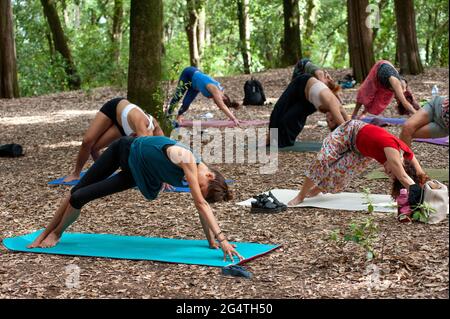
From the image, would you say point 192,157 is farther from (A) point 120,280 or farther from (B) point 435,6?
(B) point 435,6

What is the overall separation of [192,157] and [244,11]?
65.0 feet

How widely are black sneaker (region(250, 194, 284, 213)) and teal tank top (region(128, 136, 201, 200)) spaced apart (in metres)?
1.43

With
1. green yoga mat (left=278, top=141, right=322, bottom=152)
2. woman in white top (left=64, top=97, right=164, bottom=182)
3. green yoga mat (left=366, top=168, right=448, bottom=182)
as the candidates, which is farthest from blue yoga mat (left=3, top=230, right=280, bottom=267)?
green yoga mat (left=278, top=141, right=322, bottom=152)

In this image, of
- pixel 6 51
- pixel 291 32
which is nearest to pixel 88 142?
pixel 6 51

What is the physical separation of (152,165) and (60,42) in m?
15.6

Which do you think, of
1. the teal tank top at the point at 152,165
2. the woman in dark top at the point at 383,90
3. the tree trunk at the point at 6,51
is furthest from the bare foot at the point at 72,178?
the tree trunk at the point at 6,51

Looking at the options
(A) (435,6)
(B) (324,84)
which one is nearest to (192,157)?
(B) (324,84)

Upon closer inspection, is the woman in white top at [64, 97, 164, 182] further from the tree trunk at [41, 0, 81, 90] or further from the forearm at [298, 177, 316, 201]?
the tree trunk at [41, 0, 81, 90]

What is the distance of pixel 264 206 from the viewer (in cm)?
668

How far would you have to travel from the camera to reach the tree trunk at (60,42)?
783 inches

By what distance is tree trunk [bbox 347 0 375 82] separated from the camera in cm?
1514

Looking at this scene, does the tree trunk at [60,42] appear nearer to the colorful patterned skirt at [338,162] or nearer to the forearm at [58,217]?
the colorful patterned skirt at [338,162]

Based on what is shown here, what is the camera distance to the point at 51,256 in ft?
18.4

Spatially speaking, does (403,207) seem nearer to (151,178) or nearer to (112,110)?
(151,178)
